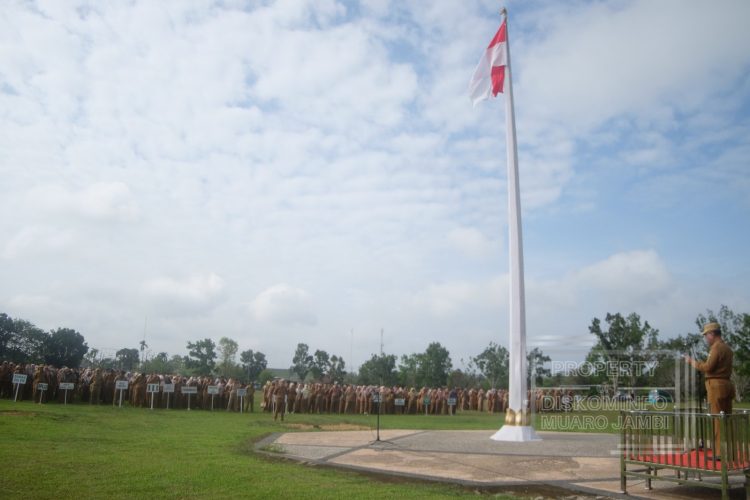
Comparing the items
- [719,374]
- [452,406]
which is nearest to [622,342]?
[452,406]

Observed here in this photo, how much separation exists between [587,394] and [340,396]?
12.6 metres

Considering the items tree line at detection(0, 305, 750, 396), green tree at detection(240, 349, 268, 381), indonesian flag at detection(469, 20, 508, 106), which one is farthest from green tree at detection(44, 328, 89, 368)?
indonesian flag at detection(469, 20, 508, 106)

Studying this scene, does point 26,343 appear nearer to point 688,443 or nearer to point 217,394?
point 217,394

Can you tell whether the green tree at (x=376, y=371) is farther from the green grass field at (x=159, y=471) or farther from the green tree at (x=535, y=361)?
the green grass field at (x=159, y=471)

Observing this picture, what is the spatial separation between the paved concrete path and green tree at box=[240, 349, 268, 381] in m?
68.6

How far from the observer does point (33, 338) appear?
5975 cm

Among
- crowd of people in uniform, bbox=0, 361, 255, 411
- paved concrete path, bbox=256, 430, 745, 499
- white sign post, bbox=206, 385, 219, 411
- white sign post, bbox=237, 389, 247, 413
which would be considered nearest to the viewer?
paved concrete path, bbox=256, 430, 745, 499

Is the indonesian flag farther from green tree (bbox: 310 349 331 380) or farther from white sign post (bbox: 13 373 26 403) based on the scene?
green tree (bbox: 310 349 331 380)

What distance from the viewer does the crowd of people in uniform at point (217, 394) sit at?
2333cm

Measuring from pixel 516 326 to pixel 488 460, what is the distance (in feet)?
14.1

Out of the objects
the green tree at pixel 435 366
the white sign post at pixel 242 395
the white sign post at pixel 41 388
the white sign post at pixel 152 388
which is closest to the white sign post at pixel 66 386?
the white sign post at pixel 41 388

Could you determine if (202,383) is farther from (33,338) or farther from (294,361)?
(294,361)

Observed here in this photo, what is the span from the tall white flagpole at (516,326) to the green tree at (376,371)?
4653 centimetres

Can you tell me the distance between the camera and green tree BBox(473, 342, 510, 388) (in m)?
64.1
